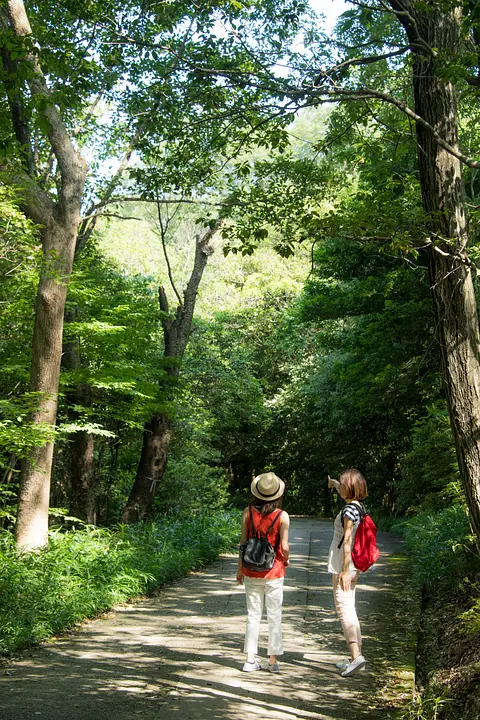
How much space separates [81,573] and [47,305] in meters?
3.78

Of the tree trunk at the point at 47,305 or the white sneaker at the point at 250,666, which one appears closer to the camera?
the white sneaker at the point at 250,666

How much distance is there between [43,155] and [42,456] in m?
8.00

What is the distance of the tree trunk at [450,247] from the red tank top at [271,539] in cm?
165

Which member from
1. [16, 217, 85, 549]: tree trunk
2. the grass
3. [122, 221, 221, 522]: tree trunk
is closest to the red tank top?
the grass

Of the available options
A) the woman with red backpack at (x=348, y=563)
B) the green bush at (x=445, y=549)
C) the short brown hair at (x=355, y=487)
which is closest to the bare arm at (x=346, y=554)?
the woman with red backpack at (x=348, y=563)

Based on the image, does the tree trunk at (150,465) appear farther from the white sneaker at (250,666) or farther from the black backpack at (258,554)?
the white sneaker at (250,666)

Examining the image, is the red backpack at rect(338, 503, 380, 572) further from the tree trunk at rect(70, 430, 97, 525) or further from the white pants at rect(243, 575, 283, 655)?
the tree trunk at rect(70, 430, 97, 525)

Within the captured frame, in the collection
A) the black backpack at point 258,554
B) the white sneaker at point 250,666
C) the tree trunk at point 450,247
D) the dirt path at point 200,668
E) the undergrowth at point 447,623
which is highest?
the tree trunk at point 450,247

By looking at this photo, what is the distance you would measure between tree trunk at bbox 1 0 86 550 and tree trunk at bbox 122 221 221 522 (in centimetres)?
587

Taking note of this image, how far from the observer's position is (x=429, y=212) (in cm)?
547

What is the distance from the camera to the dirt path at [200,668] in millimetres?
4965

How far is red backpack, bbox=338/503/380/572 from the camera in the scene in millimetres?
6098

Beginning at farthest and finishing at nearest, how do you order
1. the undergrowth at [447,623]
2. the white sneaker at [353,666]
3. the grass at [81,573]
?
the grass at [81,573] → the white sneaker at [353,666] → the undergrowth at [447,623]

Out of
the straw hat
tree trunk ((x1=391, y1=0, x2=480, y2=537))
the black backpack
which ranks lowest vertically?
the black backpack
